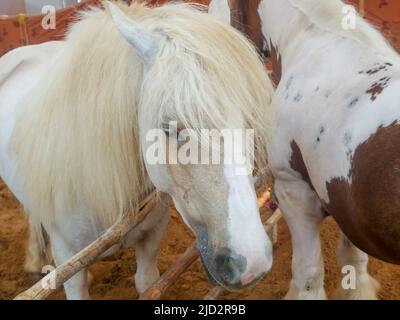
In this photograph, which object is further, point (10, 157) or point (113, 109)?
point (10, 157)

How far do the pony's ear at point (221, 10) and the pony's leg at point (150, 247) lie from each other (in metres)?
0.74

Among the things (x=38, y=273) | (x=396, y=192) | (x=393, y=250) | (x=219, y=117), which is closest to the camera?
(x=219, y=117)

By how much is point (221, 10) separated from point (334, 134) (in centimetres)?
56

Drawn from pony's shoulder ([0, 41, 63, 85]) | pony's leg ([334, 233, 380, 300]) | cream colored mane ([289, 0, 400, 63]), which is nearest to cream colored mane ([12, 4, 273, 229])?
pony's shoulder ([0, 41, 63, 85])

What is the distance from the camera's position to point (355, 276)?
6.75ft

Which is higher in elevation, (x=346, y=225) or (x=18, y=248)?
(x=346, y=225)

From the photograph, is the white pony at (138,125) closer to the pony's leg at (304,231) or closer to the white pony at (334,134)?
the white pony at (334,134)

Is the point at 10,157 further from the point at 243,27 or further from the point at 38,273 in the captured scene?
the point at 243,27

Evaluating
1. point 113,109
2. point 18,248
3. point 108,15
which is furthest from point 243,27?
point 18,248

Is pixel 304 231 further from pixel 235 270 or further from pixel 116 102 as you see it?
pixel 116 102

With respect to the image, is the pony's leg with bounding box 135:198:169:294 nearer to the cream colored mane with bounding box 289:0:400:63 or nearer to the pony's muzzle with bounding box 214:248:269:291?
the pony's muzzle with bounding box 214:248:269:291

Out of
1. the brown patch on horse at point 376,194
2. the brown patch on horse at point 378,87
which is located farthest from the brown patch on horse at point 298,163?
the brown patch on horse at point 378,87
